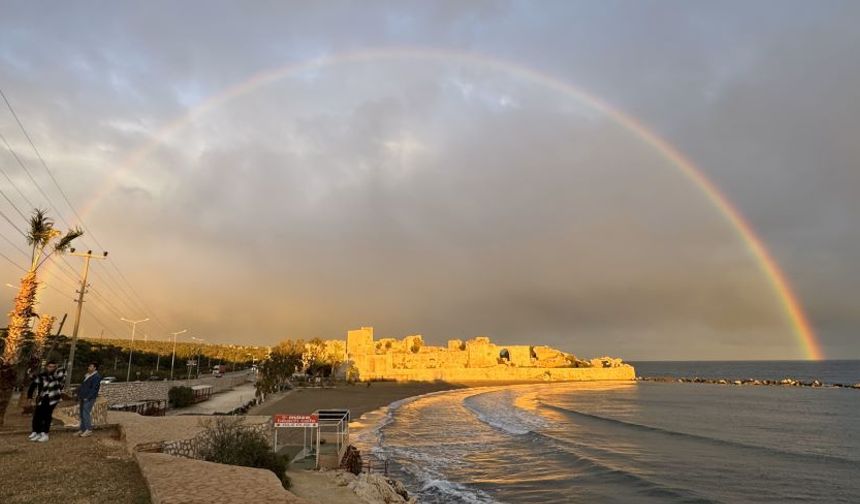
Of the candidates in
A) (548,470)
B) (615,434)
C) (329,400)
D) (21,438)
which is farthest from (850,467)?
(329,400)

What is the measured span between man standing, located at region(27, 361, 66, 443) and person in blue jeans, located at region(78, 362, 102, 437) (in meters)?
0.56

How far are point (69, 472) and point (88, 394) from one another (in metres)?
4.17

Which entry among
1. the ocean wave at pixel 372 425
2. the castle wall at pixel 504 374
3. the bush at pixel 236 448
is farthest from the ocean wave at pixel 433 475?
the castle wall at pixel 504 374

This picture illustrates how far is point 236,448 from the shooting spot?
1314cm

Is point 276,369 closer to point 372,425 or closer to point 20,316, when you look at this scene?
point 372,425

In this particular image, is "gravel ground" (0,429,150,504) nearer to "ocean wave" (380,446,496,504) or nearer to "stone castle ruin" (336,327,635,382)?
"ocean wave" (380,446,496,504)

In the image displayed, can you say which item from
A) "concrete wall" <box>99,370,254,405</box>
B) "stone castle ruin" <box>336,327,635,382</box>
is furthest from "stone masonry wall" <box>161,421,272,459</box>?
Answer: "stone castle ruin" <box>336,327,635,382</box>

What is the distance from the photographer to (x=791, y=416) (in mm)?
53688

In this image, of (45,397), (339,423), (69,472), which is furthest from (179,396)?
(69,472)

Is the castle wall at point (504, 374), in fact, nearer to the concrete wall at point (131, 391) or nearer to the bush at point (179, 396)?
the bush at point (179, 396)

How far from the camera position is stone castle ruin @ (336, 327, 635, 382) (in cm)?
11150

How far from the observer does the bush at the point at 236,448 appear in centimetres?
1293

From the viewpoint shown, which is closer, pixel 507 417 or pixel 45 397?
pixel 45 397

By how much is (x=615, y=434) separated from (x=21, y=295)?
36.1 m
